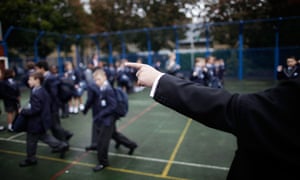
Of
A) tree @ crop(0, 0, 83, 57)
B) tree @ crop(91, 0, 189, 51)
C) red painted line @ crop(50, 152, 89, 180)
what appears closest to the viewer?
red painted line @ crop(50, 152, 89, 180)

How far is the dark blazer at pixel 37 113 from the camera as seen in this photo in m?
4.33

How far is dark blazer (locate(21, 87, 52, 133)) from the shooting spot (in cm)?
433

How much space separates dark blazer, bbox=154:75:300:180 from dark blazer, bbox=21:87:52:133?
153 inches

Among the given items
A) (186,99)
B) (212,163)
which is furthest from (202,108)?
(212,163)

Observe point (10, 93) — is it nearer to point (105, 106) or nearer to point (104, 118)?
point (105, 106)

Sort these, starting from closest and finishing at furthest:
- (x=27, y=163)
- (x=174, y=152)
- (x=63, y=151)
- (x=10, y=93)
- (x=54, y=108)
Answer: (x=27, y=163), (x=63, y=151), (x=174, y=152), (x=54, y=108), (x=10, y=93)

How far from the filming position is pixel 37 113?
4.38 metres

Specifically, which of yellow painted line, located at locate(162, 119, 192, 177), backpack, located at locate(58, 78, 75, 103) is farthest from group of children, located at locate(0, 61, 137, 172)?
backpack, located at locate(58, 78, 75, 103)

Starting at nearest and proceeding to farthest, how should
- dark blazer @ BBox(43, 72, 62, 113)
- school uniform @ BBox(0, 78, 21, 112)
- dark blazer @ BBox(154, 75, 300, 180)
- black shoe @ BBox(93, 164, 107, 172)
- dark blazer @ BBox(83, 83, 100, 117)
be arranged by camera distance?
dark blazer @ BBox(154, 75, 300, 180) < black shoe @ BBox(93, 164, 107, 172) < dark blazer @ BBox(83, 83, 100, 117) < dark blazer @ BBox(43, 72, 62, 113) < school uniform @ BBox(0, 78, 21, 112)

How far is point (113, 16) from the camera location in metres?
26.7

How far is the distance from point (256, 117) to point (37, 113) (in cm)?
427

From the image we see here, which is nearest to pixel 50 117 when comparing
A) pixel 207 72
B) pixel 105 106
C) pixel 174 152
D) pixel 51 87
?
pixel 105 106

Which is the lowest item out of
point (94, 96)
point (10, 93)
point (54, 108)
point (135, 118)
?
point (135, 118)

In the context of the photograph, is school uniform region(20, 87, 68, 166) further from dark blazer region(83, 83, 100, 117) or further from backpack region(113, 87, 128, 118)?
backpack region(113, 87, 128, 118)
